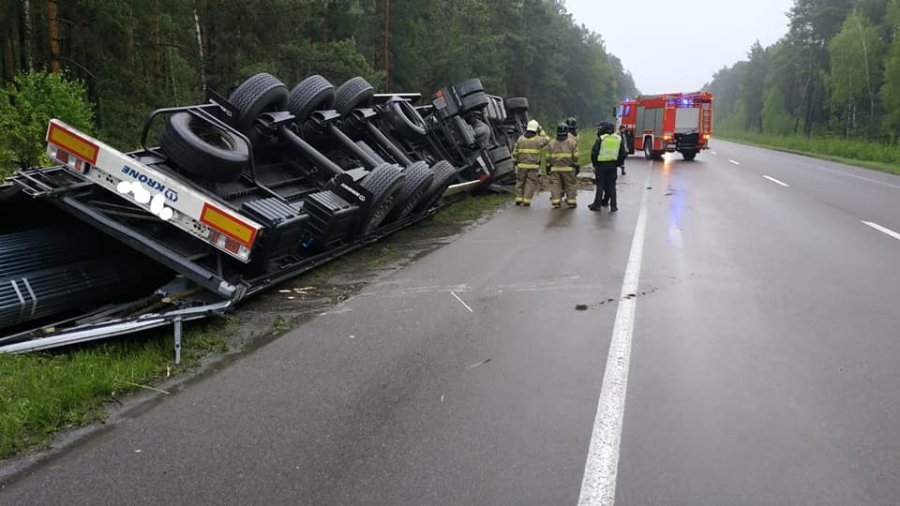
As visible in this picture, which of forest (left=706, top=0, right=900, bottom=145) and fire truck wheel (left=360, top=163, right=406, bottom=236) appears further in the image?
forest (left=706, top=0, right=900, bottom=145)

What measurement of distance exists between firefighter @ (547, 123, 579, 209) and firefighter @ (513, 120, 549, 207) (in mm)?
283

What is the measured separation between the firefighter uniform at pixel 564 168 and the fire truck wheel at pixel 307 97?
16.8 feet

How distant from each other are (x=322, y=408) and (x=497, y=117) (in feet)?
44.0

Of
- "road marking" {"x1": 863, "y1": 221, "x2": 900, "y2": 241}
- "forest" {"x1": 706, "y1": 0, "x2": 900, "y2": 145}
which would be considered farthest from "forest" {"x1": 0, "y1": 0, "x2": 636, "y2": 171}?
"forest" {"x1": 706, "y1": 0, "x2": 900, "y2": 145}

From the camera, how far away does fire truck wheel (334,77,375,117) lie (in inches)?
397

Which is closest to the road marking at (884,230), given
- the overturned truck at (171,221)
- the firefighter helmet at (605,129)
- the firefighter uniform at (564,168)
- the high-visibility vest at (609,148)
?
the high-visibility vest at (609,148)

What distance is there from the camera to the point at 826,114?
80.2 m

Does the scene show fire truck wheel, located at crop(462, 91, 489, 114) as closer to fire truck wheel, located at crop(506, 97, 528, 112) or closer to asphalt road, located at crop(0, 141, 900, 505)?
fire truck wheel, located at crop(506, 97, 528, 112)

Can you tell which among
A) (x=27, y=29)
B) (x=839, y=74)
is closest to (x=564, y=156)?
(x=27, y=29)

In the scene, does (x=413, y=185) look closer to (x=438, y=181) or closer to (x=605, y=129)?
(x=438, y=181)

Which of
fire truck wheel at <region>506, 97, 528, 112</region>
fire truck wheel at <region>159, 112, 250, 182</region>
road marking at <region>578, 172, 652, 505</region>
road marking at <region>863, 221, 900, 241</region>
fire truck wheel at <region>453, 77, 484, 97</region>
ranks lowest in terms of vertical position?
road marking at <region>863, 221, 900, 241</region>

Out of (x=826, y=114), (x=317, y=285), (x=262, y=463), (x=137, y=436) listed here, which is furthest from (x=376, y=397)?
(x=826, y=114)

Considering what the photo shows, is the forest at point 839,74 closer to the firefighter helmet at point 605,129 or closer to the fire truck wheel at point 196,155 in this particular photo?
the firefighter helmet at point 605,129

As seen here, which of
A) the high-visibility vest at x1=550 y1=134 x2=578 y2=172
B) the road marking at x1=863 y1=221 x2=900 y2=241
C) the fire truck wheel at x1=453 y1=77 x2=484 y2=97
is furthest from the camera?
the fire truck wheel at x1=453 y1=77 x2=484 y2=97
